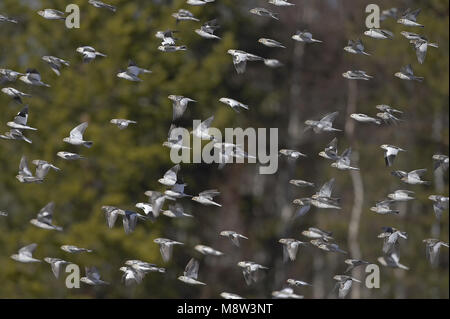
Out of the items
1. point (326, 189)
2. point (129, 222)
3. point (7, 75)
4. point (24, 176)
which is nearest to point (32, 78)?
point (7, 75)

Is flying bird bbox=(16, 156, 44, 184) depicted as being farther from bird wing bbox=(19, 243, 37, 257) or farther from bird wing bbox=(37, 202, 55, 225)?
bird wing bbox=(19, 243, 37, 257)

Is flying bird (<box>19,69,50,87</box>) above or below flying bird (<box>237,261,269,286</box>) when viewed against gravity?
above

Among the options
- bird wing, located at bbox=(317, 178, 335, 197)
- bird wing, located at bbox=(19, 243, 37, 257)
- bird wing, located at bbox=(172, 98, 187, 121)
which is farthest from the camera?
bird wing, located at bbox=(19, 243, 37, 257)

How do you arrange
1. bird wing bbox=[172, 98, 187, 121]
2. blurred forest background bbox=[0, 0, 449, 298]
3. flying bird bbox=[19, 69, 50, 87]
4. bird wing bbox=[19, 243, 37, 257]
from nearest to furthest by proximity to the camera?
flying bird bbox=[19, 69, 50, 87] < bird wing bbox=[172, 98, 187, 121] < bird wing bbox=[19, 243, 37, 257] < blurred forest background bbox=[0, 0, 449, 298]

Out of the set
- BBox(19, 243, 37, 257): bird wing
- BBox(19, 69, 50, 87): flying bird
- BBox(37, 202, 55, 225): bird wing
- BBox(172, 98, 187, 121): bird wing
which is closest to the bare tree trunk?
BBox(19, 243, 37, 257): bird wing

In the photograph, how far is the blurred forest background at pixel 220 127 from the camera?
1209 inches

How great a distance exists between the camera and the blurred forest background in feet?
101

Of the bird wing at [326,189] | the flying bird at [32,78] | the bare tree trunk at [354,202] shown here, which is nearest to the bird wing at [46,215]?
the flying bird at [32,78]

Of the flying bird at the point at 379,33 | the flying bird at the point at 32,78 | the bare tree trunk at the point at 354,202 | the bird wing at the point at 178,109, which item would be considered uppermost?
the flying bird at the point at 379,33

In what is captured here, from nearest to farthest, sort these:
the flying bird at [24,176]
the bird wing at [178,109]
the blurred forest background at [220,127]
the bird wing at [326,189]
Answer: the bird wing at [326,189], the flying bird at [24,176], the bird wing at [178,109], the blurred forest background at [220,127]

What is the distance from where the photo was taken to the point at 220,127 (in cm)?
3059

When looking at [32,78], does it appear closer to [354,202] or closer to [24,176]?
[24,176]

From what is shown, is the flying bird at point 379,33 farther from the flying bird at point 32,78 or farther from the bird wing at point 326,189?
the flying bird at point 32,78

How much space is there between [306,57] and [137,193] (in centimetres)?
738
